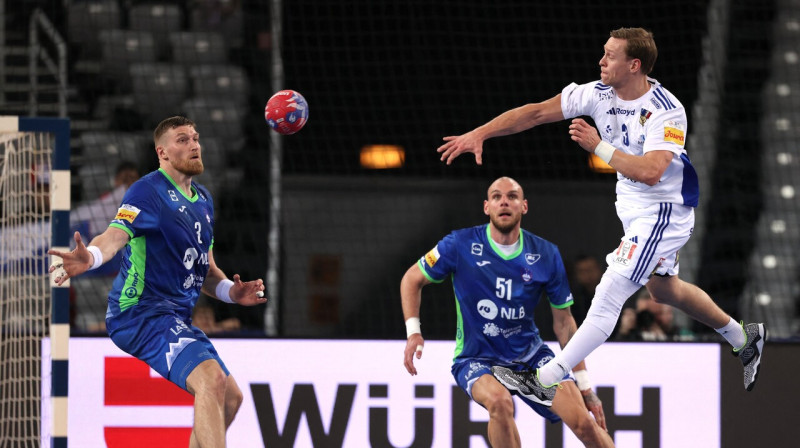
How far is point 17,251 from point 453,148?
9.89 feet

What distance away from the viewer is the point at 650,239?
619cm

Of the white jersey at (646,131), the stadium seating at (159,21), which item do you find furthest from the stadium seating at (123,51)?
the white jersey at (646,131)

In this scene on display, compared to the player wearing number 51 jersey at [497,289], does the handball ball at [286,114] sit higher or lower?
higher

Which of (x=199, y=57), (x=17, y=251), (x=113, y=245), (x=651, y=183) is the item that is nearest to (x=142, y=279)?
(x=113, y=245)

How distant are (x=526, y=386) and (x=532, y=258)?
30.2 inches

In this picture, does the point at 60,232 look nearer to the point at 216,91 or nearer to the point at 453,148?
the point at 453,148

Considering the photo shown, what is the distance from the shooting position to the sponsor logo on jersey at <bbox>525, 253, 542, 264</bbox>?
23.5 ft

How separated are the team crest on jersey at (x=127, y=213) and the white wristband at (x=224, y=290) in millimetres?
762

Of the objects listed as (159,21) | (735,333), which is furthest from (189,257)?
(159,21)

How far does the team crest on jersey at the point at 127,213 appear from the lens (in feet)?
20.3

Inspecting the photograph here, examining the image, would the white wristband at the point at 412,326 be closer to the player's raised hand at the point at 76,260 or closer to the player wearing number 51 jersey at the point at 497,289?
the player wearing number 51 jersey at the point at 497,289

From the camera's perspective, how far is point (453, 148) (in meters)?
6.27

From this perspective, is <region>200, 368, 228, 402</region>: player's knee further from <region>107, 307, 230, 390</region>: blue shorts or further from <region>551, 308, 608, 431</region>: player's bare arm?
<region>551, 308, 608, 431</region>: player's bare arm

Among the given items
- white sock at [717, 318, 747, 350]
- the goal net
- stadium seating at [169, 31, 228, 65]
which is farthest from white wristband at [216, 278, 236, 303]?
stadium seating at [169, 31, 228, 65]
